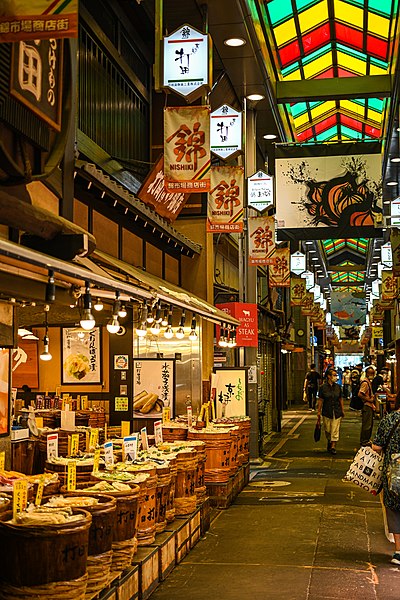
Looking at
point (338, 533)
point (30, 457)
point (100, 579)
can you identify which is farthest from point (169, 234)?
point (100, 579)

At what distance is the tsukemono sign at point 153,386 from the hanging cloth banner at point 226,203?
10.2 feet

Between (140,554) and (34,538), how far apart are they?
7.91ft

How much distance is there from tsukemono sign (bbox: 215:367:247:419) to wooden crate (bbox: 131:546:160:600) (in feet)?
25.4

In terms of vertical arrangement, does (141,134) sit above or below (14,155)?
above

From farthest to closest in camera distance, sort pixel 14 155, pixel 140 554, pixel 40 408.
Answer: pixel 40 408, pixel 140 554, pixel 14 155

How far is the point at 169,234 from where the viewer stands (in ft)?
50.1

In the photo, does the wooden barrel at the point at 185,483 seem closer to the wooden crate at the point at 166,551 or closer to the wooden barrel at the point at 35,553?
the wooden crate at the point at 166,551

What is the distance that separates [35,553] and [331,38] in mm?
17049

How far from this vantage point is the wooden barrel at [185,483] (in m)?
9.83

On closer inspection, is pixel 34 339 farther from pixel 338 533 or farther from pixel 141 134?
pixel 338 533

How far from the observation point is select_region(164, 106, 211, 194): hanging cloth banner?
38.7 feet

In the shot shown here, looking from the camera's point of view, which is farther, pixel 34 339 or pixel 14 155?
pixel 34 339

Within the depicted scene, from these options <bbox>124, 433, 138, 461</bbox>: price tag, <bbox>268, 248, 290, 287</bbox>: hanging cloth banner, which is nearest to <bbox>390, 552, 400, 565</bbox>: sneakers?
<bbox>124, 433, 138, 461</bbox>: price tag

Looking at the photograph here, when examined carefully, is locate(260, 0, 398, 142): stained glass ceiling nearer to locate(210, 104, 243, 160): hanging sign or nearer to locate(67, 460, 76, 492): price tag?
locate(210, 104, 243, 160): hanging sign
